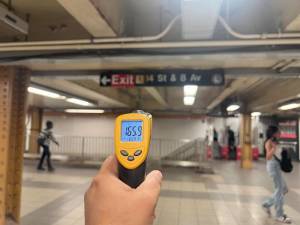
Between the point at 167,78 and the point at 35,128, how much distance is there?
11.6 meters

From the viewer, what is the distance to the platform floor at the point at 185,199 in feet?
16.6

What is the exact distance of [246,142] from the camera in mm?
12641

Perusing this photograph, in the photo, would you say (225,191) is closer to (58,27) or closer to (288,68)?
(288,68)

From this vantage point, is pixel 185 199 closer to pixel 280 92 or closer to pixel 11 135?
pixel 11 135

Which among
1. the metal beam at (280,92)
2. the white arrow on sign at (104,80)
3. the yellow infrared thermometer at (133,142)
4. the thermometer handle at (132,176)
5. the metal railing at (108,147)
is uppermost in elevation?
the metal beam at (280,92)

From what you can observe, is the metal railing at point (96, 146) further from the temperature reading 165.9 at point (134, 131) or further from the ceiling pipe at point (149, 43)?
the temperature reading 165.9 at point (134, 131)

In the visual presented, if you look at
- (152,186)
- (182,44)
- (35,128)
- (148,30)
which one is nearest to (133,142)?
(152,186)

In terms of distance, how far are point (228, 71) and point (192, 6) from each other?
2.97 metres

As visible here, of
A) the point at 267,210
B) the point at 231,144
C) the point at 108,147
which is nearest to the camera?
the point at 267,210

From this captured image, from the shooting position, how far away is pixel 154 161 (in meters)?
12.2

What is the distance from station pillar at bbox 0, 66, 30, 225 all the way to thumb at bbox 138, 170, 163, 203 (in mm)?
3924

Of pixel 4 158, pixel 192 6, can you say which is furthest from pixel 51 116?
pixel 192 6

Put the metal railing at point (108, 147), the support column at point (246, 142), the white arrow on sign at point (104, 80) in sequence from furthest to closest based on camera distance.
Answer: the metal railing at point (108, 147) → the support column at point (246, 142) → the white arrow on sign at point (104, 80)

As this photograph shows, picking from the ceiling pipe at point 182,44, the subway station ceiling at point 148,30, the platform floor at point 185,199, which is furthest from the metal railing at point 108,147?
the ceiling pipe at point 182,44
